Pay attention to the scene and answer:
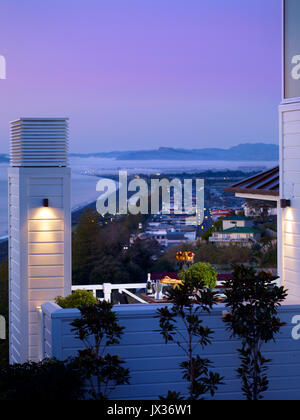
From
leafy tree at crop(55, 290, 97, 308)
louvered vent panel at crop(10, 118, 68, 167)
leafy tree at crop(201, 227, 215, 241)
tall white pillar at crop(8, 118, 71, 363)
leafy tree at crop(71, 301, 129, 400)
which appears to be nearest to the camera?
leafy tree at crop(71, 301, 129, 400)

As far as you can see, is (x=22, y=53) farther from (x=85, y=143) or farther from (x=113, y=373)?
(x=113, y=373)

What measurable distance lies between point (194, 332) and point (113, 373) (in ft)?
2.15

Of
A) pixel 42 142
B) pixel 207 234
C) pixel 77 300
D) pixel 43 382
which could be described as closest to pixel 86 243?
pixel 207 234

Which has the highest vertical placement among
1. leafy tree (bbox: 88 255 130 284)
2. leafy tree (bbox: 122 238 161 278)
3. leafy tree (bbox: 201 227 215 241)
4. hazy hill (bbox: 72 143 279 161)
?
hazy hill (bbox: 72 143 279 161)

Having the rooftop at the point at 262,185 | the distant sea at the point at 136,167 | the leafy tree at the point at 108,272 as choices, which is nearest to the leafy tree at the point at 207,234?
the distant sea at the point at 136,167

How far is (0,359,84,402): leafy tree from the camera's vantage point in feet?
13.4

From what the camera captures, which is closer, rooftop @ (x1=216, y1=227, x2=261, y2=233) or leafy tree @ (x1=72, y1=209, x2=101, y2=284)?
rooftop @ (x1=216, y1=227, x2=261, y2=233)

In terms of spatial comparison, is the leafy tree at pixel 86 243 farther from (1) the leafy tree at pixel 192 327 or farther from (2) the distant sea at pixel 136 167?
(1) the leafy tree at pixel 192 327

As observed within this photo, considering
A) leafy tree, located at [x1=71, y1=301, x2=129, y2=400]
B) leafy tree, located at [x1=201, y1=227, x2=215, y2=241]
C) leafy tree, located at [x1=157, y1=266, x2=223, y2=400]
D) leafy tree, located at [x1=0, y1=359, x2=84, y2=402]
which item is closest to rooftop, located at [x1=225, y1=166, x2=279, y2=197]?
leafy tree, located at [x1=157, y1=266, x2=223, y2=400]

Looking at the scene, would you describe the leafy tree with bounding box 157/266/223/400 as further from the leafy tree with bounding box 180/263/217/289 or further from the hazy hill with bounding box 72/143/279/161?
the hazy hill with bounding box 72/143/279/161

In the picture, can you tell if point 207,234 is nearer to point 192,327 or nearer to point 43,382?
point 192,327

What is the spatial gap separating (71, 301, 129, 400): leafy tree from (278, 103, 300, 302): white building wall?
6.01ft

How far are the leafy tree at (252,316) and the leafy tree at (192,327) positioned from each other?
0.56ft

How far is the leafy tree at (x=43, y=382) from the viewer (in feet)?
13.4
